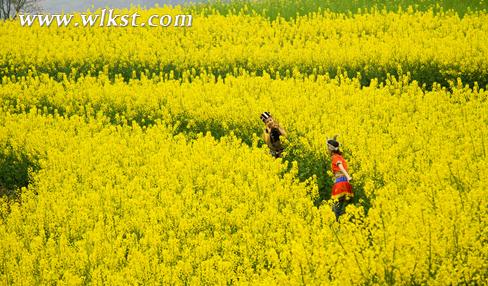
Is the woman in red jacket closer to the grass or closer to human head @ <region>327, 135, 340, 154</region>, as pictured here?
human head @ <region>327, 135, 340, 154</region>

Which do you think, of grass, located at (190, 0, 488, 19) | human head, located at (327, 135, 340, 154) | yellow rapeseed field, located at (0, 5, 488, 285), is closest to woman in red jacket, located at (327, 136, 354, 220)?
human head, located at (327, 135, 340, 154)

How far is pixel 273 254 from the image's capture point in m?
6.96

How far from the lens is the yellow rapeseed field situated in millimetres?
7133

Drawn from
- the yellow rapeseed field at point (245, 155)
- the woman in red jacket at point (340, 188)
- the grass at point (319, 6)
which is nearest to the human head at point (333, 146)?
the woman in red jacket at point (340, 188)

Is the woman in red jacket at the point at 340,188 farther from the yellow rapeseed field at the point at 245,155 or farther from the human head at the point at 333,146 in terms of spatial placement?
the yellow rapeseed field at the point at 245,155

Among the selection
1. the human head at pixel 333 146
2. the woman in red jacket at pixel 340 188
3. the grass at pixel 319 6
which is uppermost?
the grass at pixel 319 6

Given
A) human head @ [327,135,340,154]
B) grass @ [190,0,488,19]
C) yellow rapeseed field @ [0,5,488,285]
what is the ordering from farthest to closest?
grass @ [190,0,488,19], human head @ [327,135,340,154], yellow rapeseed field @ [0,5,488,285]

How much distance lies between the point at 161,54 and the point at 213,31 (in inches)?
106

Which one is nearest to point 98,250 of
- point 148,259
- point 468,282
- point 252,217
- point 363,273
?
point 148,259

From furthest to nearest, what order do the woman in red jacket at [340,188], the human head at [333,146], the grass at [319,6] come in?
1. the grass at [319,6]
2. the human head at [333,146]
3. the woman in red jacket at [340,188]

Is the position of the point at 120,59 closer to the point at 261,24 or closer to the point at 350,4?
the point at 261,24

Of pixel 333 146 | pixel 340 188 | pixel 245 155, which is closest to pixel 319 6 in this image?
pixel 245 155

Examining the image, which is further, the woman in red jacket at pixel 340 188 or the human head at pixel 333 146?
the human head at pixel 333 146

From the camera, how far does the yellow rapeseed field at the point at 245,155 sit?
713 centimetres
